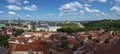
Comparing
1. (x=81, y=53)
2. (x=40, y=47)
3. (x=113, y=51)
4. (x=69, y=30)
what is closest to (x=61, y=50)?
(x=81, y=53)

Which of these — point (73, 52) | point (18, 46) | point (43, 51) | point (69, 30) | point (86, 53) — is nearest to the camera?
point (86, 53)

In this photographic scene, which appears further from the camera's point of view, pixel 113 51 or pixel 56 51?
pixel 56 51

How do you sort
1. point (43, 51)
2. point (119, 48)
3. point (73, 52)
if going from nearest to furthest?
point (119, 48), point (73, 52), point (43, 51)

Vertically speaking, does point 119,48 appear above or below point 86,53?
above

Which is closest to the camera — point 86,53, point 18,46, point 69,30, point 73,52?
point 86,53

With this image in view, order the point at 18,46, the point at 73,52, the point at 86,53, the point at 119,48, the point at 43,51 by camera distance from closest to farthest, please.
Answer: the point at 119,48, the point at 86,53, the point at 73,52, the point at 43,51, the point at 18,46

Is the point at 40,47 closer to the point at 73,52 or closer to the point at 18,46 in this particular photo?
the point at 18,46

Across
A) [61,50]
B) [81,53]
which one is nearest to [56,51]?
[61,50]

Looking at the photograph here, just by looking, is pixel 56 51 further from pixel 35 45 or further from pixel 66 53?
pixel 35 45

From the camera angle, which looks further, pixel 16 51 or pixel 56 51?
pixel 16 51
